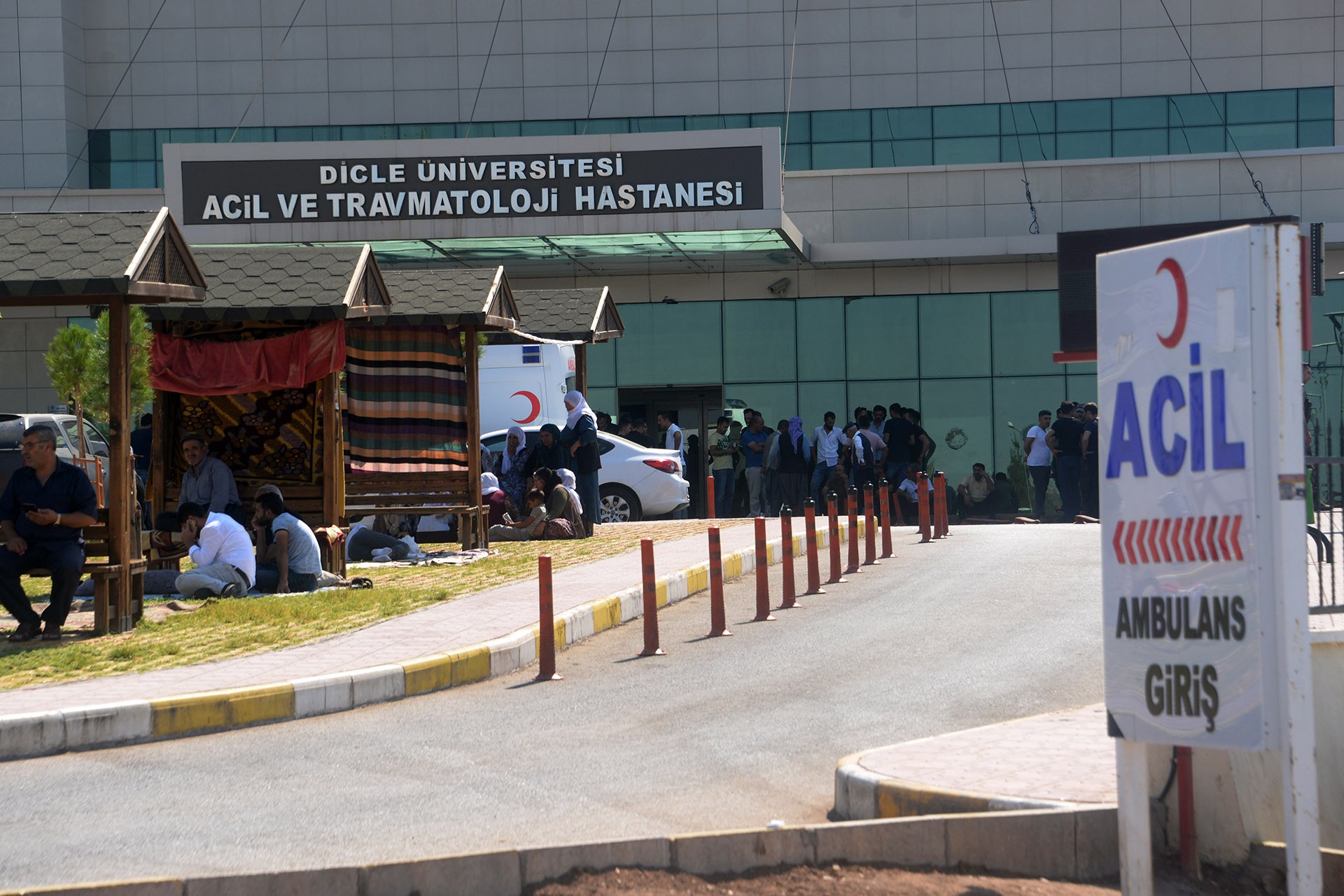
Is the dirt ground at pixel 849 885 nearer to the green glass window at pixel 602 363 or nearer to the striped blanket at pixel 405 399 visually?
the striped blanket at pixel 405 399

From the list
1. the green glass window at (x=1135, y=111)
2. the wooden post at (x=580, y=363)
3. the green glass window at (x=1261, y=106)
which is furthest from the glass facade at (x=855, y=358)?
the wooden post at (x=580, y=363)

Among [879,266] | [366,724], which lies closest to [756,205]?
[879,266]

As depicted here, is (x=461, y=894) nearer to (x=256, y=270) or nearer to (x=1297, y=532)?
(x=1297, y=532)

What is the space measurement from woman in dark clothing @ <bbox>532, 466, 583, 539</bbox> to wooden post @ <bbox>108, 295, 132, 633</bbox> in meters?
7.50

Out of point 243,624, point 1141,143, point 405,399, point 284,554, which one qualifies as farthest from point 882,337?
point 243,624

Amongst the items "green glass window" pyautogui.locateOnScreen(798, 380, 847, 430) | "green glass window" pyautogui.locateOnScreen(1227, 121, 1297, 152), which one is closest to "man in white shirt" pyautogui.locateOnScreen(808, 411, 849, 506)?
"green glass window" pyautogui.locateOnScreen(798, 380, 847, 430)

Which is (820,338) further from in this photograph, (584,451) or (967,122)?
(584,451)

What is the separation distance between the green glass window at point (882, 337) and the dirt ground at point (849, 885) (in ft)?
84.5

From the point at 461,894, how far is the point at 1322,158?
28.0m

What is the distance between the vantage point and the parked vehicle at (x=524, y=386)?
870 inches

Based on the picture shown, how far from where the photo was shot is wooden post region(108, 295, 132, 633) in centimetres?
1084

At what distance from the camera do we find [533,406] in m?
22.1

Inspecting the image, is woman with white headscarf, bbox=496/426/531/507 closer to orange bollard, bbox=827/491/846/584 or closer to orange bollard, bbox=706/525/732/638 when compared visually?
orange bollard, bbox=827/491/846/584

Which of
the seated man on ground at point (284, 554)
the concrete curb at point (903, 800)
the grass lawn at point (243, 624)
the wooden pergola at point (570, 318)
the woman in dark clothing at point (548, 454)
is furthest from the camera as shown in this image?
the wooden pergola at point (570, 318)
